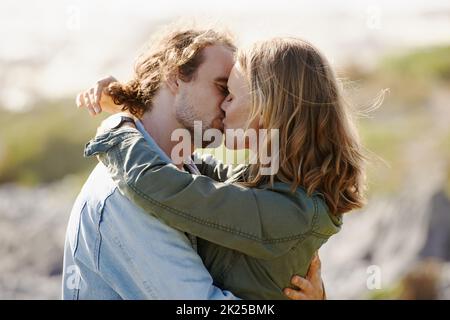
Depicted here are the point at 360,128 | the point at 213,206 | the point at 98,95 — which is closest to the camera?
the point at 213,206

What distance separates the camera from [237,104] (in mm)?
2605

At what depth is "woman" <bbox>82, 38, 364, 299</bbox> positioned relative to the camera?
2.31 m

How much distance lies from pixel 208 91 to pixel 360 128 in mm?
4345

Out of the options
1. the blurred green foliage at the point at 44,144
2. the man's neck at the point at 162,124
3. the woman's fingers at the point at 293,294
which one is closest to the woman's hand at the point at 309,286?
the woman's fingers at the point at 293,294

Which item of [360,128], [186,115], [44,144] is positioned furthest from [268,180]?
[44,144]

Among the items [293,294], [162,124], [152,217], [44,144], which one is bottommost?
[44,144]

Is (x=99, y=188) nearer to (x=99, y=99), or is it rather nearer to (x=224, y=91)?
(x=99, y=99)

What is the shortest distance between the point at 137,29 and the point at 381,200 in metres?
5.12

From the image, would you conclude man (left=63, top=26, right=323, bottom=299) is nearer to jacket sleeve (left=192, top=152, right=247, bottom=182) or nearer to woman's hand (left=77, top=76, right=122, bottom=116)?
woman's hand (left=77, top=76, right=122, bottom=116)

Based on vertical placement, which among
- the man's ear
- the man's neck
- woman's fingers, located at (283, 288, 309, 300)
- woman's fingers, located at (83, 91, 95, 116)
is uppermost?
the man's ear

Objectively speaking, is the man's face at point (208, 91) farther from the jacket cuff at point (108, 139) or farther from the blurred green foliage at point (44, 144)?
the blurred green foliage at point (44, 144)

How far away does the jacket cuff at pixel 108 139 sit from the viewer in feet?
7.95

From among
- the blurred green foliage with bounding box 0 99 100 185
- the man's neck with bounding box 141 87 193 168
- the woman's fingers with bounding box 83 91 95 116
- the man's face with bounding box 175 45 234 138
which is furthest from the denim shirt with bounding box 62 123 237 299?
the blurred green foliage with bounding box 0 99 100 185

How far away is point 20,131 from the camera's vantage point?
31.8 ft
